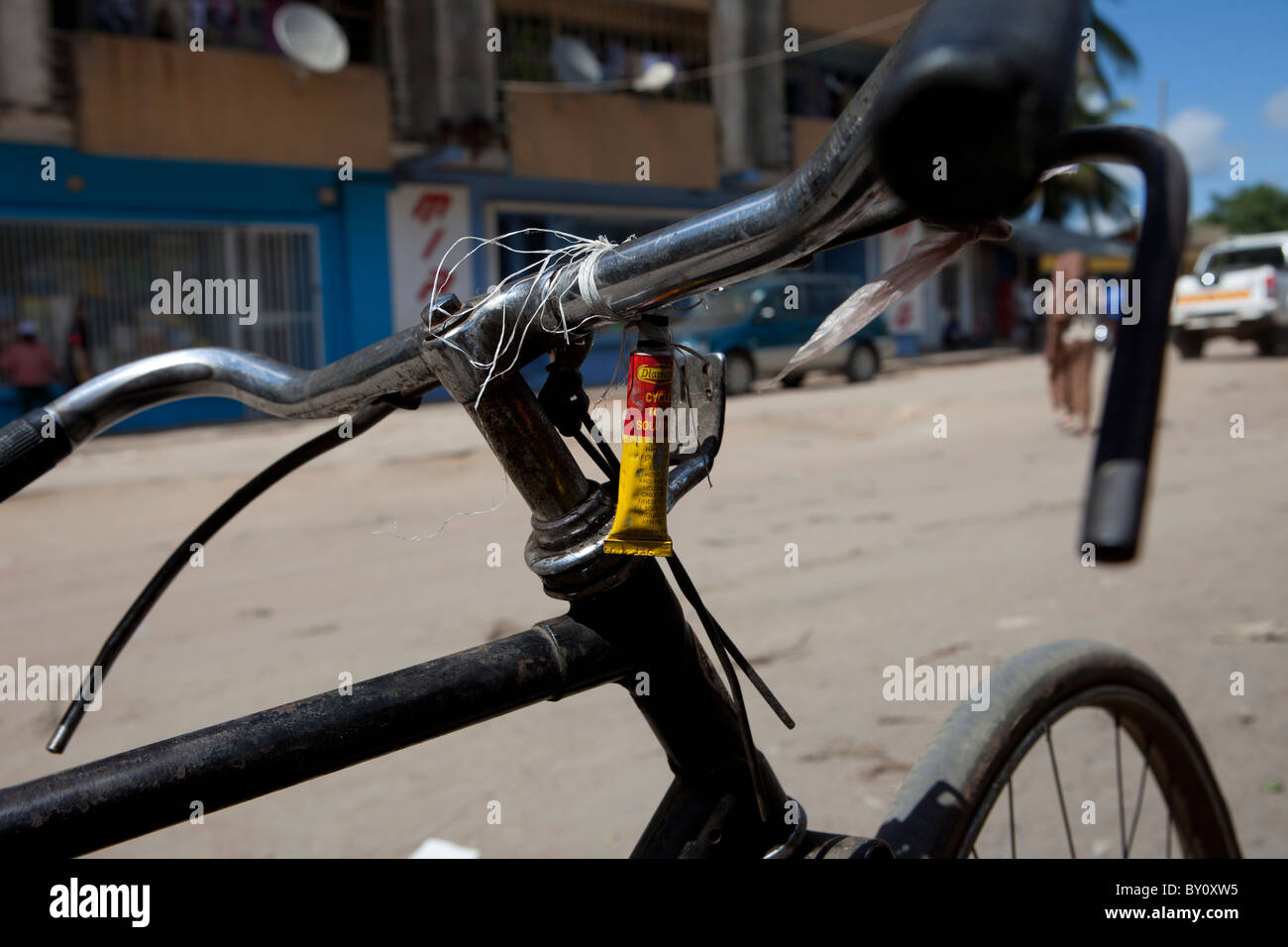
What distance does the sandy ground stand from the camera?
10.1ft

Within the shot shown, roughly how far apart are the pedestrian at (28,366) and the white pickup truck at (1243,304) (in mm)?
15615

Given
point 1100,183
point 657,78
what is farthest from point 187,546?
point 1100,183

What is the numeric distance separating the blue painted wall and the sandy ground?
4642mm

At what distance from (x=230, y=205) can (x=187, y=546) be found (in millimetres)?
14168

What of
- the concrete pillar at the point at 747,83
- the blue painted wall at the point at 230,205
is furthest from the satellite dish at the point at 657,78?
the blue painted wall at the point at 230,205

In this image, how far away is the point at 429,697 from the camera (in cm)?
89

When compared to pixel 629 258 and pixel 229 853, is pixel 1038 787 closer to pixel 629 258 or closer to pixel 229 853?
pixel 229 853

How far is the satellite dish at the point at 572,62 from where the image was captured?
15.6 metres

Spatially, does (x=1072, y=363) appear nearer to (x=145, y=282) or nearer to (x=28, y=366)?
(x=145, y=282)

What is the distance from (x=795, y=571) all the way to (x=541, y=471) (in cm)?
454

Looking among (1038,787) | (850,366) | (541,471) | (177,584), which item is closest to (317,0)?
(850,366)

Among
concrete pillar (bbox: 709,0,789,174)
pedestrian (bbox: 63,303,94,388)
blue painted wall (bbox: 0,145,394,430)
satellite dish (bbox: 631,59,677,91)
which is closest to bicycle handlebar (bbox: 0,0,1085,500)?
blue painted wall (bbox: 0,145,394,430)

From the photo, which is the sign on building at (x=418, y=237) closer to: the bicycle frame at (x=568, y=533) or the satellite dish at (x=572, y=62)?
the satellite dish at (x=572, y=62)
